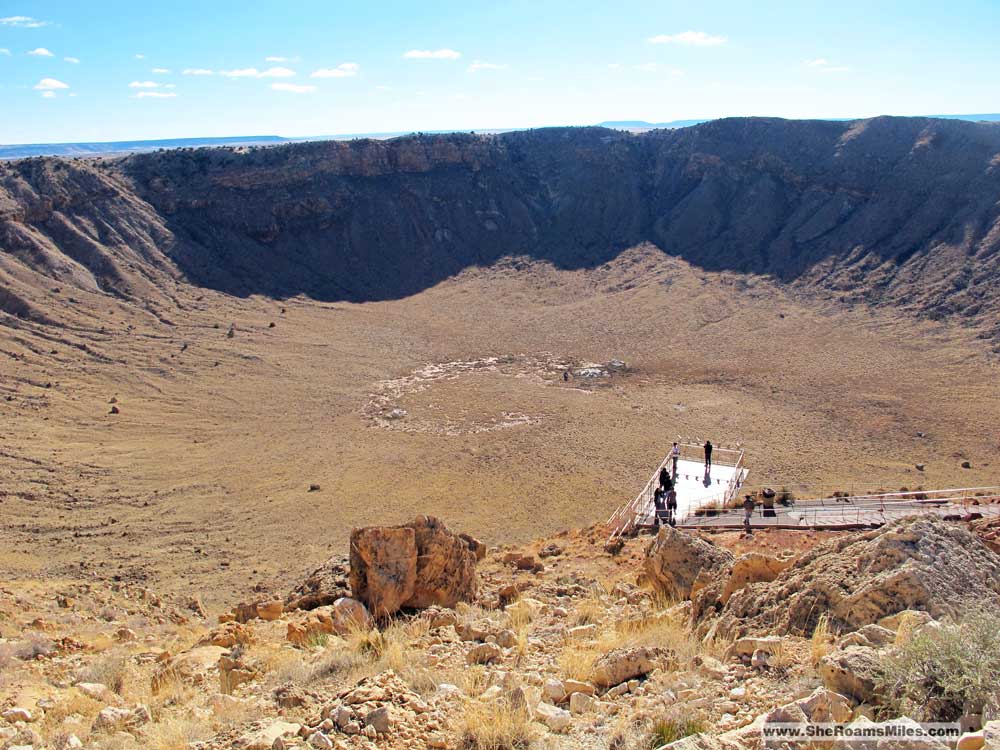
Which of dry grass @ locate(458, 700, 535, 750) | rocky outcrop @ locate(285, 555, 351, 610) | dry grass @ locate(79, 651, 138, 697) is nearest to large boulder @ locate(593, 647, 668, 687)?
dry grass @ locate(458, 700, 535, 750)

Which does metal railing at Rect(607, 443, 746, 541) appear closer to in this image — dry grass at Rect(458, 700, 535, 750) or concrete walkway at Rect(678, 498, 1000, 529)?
concrete walkway at Rect(678, 498, 1000, 529)

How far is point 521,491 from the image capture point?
23.1m

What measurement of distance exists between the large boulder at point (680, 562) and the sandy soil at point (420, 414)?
932 centimetres

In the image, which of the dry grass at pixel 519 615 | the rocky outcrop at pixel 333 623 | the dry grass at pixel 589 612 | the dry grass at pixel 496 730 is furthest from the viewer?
the dry grass at pixel 589 612

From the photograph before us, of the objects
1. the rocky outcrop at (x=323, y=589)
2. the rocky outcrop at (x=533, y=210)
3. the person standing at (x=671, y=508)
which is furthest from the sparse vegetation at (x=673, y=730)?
the rocky outcrop at (x=533, y=210)

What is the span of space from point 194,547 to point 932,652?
17.7m

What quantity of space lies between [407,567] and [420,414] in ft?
67.0

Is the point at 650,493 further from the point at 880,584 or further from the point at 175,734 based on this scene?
the point at 175,734

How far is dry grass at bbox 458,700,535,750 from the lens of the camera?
16.6 feet

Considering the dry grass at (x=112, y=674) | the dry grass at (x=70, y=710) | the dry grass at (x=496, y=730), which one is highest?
the dry grass at (x=496, y=730)

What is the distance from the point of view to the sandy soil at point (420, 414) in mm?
20750

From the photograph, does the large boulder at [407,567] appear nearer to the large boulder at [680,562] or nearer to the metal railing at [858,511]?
the large boulder at [680,562]

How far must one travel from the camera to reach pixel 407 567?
10008mm

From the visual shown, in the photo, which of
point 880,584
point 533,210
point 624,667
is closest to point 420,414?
point 624,667
